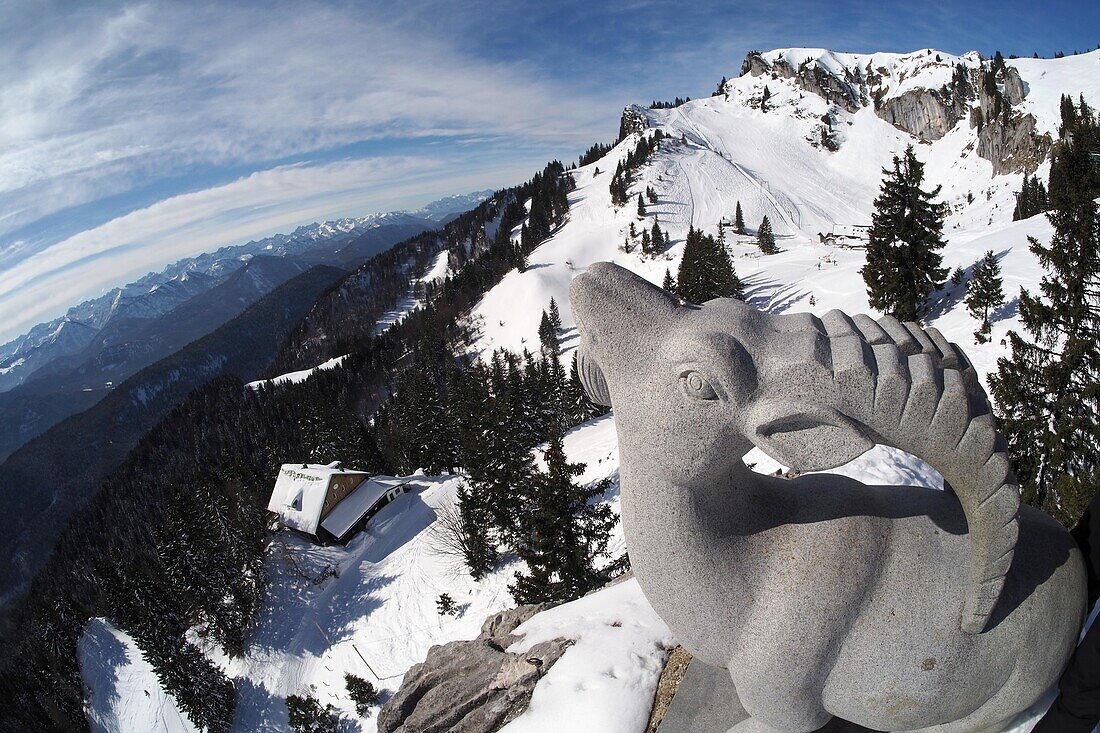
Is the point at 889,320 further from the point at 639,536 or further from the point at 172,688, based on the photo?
the point at 172,688

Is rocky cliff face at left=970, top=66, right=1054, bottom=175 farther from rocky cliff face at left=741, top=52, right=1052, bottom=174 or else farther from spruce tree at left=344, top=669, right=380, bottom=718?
spruce tree at left=344, top=669, right=380, bottom=718

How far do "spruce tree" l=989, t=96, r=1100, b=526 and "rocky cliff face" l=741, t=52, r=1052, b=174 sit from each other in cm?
9273

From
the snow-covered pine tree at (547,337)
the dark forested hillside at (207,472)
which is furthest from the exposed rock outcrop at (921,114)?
the snow-covered pine tree at (547,337)

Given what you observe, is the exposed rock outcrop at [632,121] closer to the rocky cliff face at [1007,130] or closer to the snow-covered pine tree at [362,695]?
the rocky cliff face at [1007,130]

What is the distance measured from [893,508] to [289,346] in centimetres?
16276

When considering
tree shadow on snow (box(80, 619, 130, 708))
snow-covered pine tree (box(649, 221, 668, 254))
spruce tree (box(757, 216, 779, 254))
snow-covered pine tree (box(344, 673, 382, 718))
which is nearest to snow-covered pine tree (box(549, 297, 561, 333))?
snow-covered pine tree (box(649, 221, 668, 254))

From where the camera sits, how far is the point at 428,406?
3772 cm

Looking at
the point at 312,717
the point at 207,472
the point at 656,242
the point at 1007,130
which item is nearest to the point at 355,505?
the point at 312,717

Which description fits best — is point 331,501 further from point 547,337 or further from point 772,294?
point 547,337

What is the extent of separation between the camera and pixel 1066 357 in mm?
10961

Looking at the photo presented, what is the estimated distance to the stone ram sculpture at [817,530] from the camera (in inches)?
118

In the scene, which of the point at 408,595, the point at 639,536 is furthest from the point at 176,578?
the point at 639,536

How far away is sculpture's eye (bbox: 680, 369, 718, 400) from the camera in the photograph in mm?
3137

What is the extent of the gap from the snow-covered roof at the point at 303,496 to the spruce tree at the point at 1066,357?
107 ft
